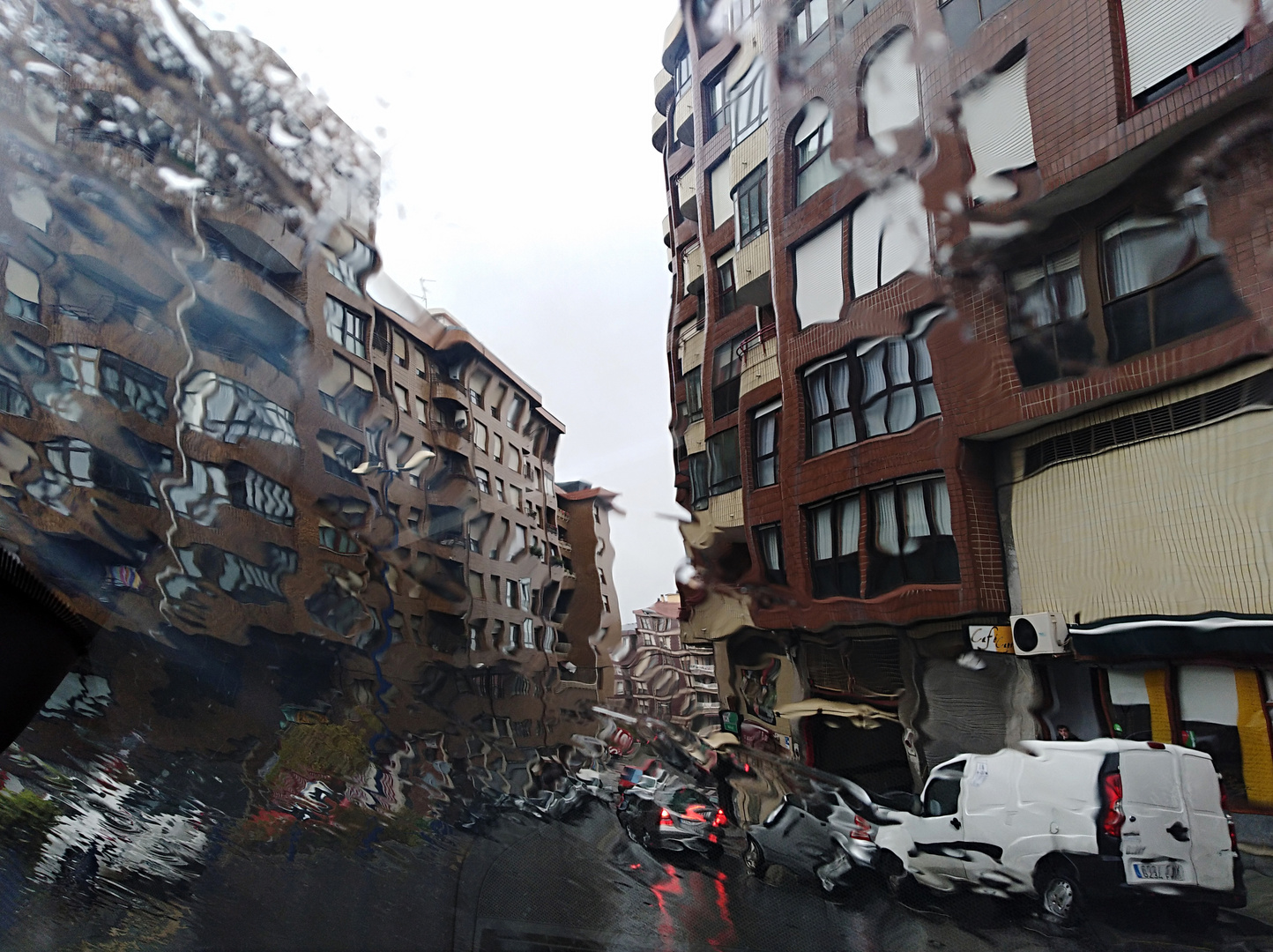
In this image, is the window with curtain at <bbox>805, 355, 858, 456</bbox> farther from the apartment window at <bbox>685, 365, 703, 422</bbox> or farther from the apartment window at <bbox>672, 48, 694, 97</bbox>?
the apartment window at <bbox>672, 48, 694, 97</bbox>

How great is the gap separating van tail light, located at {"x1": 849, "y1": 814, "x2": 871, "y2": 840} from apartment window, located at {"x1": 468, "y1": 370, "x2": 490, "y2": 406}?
603 millimetres

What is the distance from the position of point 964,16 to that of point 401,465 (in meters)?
0.76

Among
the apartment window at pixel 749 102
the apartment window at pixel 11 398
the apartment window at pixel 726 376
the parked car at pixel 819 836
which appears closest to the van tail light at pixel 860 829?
the parked car at pixel 819 836

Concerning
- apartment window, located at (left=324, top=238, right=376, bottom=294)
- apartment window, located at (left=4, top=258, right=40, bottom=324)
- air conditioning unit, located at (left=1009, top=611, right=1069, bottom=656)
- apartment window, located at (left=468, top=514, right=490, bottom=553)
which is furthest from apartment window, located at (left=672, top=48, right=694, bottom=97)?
apartment window, located at (left=4, top=258, right=40, bottom=324)

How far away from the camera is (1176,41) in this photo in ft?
2.02

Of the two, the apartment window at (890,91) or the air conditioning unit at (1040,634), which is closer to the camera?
the air conditioning unit at (1040,634)

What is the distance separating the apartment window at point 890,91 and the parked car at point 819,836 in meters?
0.58

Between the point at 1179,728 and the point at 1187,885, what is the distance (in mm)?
130

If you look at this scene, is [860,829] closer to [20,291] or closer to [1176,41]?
[1176,41]

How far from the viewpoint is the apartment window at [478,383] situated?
105 centimetres

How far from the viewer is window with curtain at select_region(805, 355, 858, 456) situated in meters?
0.75

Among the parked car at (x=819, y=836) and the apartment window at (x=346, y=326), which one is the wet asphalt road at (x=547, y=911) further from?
the apartment window at (x=346, y=326)

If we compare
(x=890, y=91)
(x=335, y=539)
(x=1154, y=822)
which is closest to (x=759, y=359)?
(x=890, y=91)

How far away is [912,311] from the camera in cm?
73
